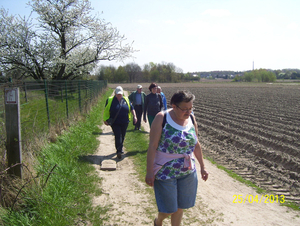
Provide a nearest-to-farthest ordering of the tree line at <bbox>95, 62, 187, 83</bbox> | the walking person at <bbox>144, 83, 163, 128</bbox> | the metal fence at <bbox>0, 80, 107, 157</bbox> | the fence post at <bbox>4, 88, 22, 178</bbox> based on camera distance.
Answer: the fence post at <bbox>4, 88, 22, 178</bbox>, the metal fence at <bbox>0, 80, 107, 157</bbox>, the walking person at <bbox>144, 83, 163, 128</bbox>, the tree line at <bbox>95, 62, 187, 83</bbox>

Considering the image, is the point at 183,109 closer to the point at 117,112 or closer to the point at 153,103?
the point at 117,112

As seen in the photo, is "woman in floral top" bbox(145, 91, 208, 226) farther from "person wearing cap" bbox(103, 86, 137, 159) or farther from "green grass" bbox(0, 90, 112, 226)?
"person wearing cap" bbox(103, 86, 137, 159)

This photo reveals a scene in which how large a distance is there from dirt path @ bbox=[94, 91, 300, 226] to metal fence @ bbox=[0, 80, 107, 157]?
5.66 feet

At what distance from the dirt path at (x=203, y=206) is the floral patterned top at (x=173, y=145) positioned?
3.72 ft

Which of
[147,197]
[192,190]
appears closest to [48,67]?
[147,197]

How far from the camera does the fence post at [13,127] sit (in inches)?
138

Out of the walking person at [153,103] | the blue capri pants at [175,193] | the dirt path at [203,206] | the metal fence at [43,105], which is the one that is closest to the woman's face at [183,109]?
the blue capri pants at [175,193]

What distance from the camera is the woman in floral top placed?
2.80m

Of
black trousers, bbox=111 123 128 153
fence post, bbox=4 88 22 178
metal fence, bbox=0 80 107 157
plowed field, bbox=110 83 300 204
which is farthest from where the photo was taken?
black trousers, bbox=111 123 128 153

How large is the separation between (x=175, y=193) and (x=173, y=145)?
52 centimetres

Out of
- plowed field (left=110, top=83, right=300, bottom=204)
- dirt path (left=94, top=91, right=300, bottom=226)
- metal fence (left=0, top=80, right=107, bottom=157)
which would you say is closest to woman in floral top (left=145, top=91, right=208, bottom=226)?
dirt path (left=94, top=91, right=300, bottom=226)

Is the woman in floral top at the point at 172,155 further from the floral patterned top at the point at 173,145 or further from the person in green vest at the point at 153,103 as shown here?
the person in green vest at the point at 153,103

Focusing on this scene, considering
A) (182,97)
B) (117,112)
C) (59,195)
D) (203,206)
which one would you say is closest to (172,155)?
(182,97)

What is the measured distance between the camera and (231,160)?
6801 millimetres
